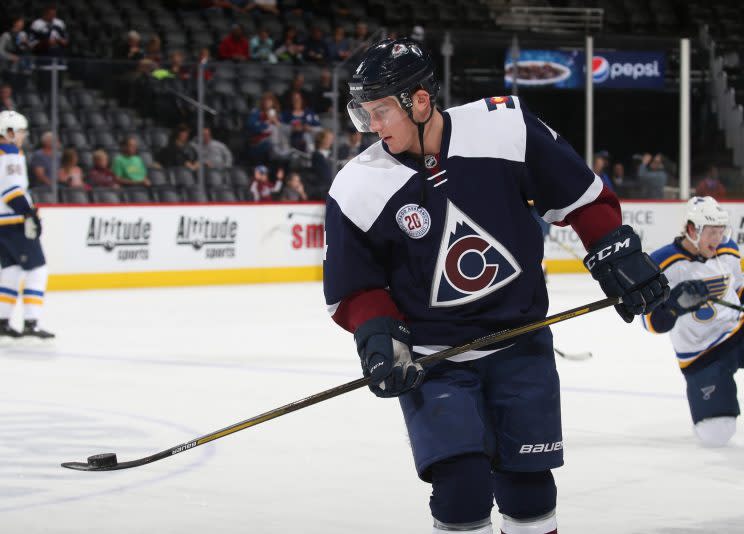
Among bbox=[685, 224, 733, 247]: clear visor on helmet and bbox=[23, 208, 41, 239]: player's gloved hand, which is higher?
bbox=[685, 224, 733, 247]: clear visor on helmet

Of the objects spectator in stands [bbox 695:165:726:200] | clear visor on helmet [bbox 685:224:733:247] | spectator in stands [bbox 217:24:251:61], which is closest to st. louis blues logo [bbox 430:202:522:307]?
clear visor on helmet [bbox 685:224:733:247]

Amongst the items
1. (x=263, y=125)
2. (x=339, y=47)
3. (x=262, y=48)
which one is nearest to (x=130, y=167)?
(x=263, y=125)

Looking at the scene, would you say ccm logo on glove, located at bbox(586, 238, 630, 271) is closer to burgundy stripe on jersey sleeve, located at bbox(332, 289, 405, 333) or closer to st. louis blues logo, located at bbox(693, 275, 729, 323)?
burgundy stripe on jersey sleeve, located at bbox(332, 289, 405, 333)

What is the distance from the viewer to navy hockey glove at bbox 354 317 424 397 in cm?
227

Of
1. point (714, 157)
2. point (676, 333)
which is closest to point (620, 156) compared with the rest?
point (714, 157)

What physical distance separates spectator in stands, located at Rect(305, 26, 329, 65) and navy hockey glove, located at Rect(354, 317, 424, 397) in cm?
1099

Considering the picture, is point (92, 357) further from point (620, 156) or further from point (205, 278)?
point (620, 156)

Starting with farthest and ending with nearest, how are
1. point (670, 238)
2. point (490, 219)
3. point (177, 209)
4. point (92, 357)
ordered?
point (670, 238) → point (177, 209) → point (92, 357) → point (490, 219)

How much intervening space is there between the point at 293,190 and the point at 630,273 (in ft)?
31.0

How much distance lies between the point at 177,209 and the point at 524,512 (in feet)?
29.7

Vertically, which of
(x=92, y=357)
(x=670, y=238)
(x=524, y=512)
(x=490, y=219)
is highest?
(x=490, y=219)

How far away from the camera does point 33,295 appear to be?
7.63 meters

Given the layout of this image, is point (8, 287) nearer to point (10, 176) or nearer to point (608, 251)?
Result: point (10, 176)

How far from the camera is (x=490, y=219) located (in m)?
2.37
